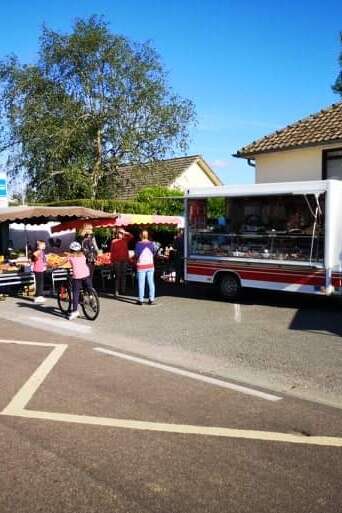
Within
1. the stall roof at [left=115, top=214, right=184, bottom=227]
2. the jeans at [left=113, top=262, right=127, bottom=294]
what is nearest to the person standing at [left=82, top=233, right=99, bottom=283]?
the jeans at [left=113, top=262, right=127, bottom=294]

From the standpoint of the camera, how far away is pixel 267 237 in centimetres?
1263

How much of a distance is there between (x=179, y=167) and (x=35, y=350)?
103 ft

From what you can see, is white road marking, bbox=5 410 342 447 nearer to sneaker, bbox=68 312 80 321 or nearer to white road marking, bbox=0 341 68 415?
white road marking, bbox=0 341 68 415

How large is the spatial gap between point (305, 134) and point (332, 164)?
4.59ft

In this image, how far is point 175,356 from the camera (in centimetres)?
815

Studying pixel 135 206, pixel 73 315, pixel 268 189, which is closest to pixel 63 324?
pixel 73 315

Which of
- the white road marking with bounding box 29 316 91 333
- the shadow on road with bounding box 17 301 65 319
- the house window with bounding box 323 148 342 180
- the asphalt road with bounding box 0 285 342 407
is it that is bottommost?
the shadow on road with bounding box 17 301 65 319

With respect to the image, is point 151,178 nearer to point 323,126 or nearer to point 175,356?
point 323,126

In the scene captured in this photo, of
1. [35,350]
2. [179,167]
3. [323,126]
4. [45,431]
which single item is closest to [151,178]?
[179,167]

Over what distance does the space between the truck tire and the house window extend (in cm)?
524

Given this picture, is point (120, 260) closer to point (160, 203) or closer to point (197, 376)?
point (197, 376)

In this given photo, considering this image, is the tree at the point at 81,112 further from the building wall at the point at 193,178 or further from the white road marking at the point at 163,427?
the white road marking at the point at 163,427

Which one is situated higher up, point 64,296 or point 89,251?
point 89,251

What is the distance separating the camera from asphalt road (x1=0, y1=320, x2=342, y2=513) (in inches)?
149
